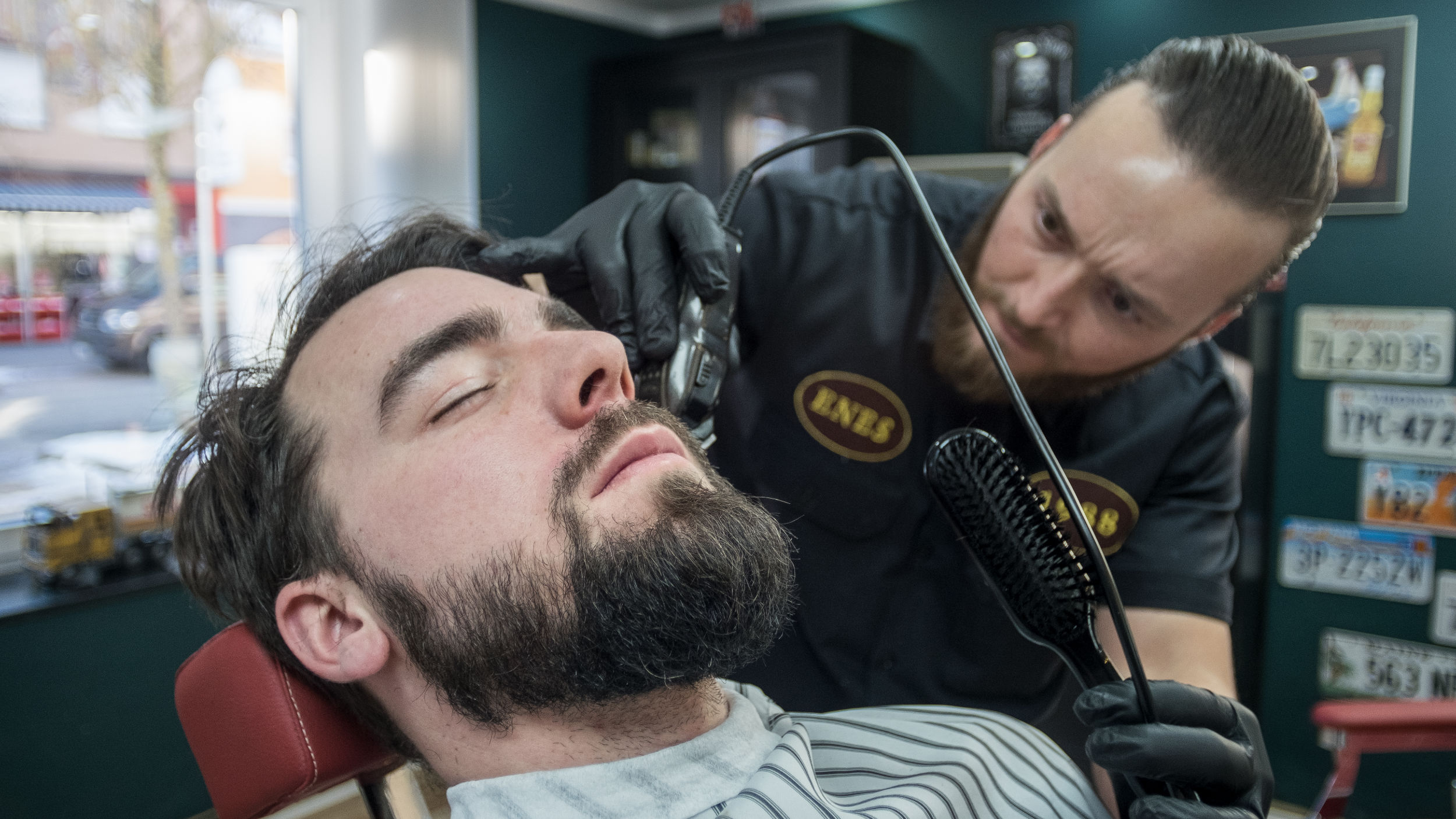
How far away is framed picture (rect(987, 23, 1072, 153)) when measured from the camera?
3631mm

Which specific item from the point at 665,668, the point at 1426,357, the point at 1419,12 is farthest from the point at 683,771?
the point at 1419,12

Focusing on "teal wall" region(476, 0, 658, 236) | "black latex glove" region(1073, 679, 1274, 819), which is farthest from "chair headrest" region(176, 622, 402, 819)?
"teal wall" region(476, 0, 658, 236)

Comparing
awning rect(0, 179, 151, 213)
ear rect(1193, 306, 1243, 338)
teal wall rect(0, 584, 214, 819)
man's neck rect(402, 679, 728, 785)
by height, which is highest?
awning rect(0, 179, 151, 213)

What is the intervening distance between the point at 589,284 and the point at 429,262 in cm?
29

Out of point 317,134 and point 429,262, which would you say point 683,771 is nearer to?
point 429,262

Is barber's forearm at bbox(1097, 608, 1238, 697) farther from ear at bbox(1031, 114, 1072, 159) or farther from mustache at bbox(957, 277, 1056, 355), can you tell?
ear at bbox(1031, 114, 1072, 159)

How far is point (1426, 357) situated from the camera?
3.02 metres

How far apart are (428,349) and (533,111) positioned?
11.6ft

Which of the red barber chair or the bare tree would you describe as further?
the bare tree

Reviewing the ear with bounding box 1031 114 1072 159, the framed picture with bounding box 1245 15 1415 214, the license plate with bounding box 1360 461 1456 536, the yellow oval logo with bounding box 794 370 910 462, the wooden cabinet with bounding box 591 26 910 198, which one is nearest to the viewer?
the ear with bounding box 1031 114 1072 159

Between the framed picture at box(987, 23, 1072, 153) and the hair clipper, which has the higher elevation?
the framed picture at box(987, 23, 1072, 153)

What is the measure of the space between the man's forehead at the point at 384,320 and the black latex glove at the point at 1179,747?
0.87 meters

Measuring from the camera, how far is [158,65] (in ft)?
10.8

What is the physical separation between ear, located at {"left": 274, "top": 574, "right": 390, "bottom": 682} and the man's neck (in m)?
0.10
